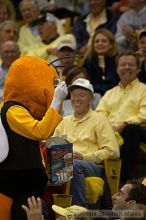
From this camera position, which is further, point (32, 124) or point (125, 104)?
point (125, 104)

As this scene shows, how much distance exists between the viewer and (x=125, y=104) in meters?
8.40

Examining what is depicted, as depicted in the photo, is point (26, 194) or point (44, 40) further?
point (44, 40)

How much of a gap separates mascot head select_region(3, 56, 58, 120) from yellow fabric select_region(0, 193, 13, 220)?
66 cm

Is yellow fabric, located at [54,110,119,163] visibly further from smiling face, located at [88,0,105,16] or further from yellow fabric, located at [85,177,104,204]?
smiling face, located at [88,0,105,16]

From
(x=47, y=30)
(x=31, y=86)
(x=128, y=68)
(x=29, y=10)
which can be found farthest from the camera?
(x=29, y=10)

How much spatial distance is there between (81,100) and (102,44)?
1.70 metres

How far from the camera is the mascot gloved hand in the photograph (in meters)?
5.81

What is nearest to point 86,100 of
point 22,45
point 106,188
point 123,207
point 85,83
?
point 85,83

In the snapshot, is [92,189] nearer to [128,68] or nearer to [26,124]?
[26,124]

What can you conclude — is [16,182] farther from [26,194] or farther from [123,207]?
[123,207]

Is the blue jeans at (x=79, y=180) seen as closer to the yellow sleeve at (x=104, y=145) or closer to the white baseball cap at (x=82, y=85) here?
the yellow sleeve at (x=104, y=145)

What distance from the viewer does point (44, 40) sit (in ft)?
35.3

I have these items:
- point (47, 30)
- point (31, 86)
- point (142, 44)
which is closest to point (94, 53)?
point (142, 44)

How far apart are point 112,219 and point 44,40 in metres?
5.64
